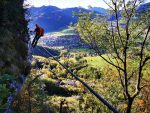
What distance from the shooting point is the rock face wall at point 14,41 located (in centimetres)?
1724

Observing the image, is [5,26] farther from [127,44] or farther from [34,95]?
[34,95]

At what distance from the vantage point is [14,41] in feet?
65.0

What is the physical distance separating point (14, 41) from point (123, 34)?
13917mm

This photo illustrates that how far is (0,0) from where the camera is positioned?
18.9 meters

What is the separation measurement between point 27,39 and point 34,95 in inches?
1577

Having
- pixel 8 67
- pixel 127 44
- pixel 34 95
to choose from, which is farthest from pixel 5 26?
pixel 34 95

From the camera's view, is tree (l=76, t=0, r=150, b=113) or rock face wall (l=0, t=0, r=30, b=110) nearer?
rock face wall (l=0, t=0, r=30, b=110)

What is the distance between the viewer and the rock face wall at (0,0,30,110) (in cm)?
1724

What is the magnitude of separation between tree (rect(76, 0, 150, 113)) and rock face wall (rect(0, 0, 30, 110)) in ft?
28.9

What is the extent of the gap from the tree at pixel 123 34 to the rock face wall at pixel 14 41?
879cm

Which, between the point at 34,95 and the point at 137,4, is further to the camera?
the point at 34,95

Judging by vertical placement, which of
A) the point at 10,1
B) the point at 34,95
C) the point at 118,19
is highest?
the point at 10,1

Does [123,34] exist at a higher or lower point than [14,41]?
lower

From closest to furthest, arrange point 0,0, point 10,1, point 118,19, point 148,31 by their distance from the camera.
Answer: point 0,0
point 10,1
point 148,31
point 118,19
